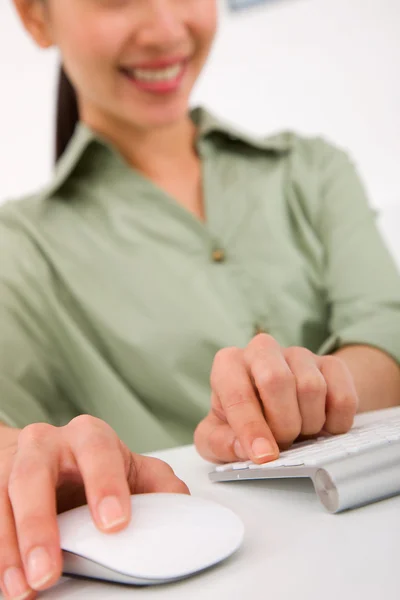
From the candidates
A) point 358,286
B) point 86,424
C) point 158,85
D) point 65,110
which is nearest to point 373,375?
point 358,286

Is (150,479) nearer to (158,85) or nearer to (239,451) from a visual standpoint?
(239,451)

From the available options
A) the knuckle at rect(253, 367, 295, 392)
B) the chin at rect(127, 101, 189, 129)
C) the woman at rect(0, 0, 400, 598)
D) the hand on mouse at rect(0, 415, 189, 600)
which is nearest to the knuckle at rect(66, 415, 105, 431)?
the hand on mouse at rect(0, 415, 189, 600)

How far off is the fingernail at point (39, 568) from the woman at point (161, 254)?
41cm

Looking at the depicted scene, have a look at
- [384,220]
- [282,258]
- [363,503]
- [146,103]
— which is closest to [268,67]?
[384,220]

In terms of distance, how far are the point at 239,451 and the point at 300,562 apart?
159mm

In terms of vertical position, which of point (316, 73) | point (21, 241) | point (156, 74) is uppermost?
point (156, 74)

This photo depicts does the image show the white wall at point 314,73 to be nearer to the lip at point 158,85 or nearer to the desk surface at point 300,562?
the lip at point 158,85

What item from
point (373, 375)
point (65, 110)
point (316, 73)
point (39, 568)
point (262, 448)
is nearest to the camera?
point (39, 568)

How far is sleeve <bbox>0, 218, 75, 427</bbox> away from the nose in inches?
13.2

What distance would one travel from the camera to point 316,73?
65.9 inches

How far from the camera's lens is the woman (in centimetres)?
72

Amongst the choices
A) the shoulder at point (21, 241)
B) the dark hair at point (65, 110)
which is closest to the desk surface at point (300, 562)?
the shoulder at point (21, 241)

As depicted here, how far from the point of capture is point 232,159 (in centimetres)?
92

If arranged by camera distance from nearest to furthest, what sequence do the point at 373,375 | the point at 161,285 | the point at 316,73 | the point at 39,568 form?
the point at 39,568, the point at 373,375, the point at 161,285, the point at 316,73
